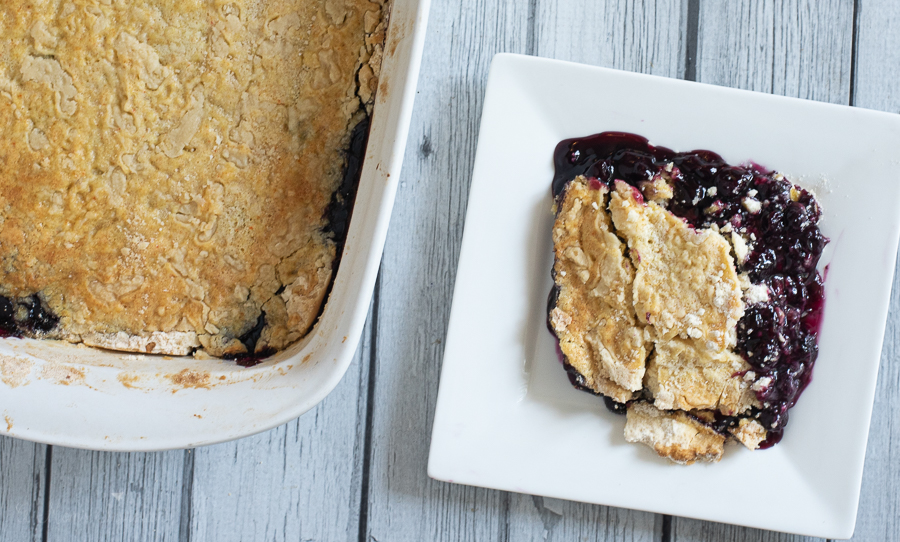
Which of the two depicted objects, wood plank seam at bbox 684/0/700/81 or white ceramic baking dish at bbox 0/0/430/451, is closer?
white ceramic baking dish at bbox 0/0/430/451

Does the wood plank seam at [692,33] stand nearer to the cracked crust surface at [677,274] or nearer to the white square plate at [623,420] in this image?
the white square plate at [623,420]

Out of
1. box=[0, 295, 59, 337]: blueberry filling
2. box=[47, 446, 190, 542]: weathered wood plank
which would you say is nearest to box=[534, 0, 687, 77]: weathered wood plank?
box=[0, 295, 59, 337]: blueberry filling

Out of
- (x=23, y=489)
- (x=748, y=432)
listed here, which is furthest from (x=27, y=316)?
(x=748, y=432)

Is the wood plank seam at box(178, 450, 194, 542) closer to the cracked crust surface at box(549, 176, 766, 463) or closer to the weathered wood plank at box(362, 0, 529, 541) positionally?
the weathered wood plank at box(362, 0, 529, 541)

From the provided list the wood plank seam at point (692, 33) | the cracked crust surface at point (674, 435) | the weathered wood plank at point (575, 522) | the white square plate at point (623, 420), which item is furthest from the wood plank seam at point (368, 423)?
the wood plank seam at point (692, 33)

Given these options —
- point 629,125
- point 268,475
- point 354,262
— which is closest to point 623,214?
point 629,125

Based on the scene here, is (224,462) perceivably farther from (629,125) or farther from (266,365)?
(629,125)
